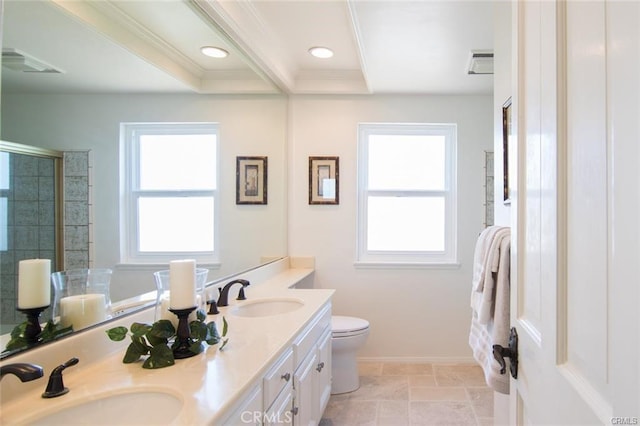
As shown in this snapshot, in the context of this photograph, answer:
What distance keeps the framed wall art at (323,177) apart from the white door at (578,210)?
2.28 m

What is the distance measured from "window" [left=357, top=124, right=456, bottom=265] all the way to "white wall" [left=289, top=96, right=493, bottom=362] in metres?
0.11

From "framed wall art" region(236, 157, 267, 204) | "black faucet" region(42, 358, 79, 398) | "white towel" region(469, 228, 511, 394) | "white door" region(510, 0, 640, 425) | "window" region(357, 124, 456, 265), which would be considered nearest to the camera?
"white door" region(510, 0, 640, 425)

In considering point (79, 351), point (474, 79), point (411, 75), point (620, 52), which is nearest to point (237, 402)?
point (79, 351)

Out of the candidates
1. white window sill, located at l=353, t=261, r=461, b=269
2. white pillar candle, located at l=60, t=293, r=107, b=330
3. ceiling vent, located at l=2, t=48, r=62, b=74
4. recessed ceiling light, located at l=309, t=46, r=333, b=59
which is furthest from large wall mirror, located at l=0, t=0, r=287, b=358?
white window sill, located at l=353, t=261, r=461, b=269

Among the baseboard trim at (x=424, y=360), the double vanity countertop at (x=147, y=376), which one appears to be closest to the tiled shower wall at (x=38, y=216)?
the double vanity countertop at (x=147, y=376)

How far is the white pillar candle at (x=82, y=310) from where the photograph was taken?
110cm

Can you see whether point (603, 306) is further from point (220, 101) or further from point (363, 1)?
point (220, 101)

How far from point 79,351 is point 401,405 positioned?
2091 millimetres

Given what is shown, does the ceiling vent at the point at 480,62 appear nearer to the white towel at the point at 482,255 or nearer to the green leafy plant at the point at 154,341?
the white towel at the point at 482,255

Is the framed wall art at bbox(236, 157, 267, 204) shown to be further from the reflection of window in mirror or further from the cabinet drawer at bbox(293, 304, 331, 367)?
the reflection of window in mirror

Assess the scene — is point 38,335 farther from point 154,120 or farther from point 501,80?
point 501,80

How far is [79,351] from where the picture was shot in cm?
108

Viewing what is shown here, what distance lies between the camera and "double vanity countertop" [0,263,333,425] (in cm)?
87

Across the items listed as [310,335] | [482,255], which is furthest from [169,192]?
[482,255]
